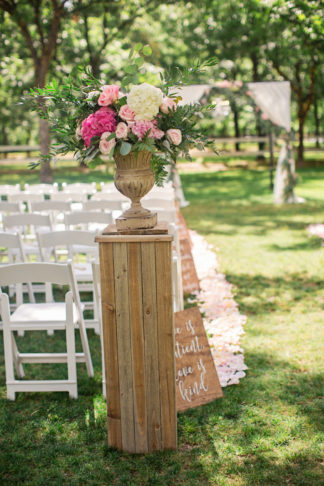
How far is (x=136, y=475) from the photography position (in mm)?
2926

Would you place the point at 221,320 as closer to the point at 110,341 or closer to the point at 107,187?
the point at 110,341

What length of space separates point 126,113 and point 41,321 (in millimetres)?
1748

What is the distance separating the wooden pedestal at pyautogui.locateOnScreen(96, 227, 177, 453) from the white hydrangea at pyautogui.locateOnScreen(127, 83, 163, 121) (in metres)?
0.66

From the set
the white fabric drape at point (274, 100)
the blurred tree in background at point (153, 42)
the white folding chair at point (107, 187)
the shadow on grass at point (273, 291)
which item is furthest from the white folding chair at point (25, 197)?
the blurred tree in background at point (153, 42)

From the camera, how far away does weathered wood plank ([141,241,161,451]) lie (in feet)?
9.67

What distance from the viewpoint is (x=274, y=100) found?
1292 centimetres

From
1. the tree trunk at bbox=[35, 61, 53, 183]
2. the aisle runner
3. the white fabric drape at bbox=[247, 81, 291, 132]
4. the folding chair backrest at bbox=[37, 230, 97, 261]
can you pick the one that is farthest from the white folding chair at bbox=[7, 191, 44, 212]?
the white fabric drape at bbox=[247, 81, 291, 132]

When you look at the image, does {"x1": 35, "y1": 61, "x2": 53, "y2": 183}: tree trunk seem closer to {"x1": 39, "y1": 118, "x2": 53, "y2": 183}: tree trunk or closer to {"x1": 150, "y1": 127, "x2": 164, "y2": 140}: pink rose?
{"x1": 39, "y1": 118, "x2": 53, "y2": 183}: tree trunk

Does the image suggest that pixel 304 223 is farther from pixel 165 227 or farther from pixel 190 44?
pixel 190 44

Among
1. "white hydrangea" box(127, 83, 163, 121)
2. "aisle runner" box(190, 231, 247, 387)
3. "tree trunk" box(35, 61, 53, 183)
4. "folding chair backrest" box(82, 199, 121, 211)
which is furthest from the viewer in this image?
"tree trunk" box(35, 61, 53, 183)

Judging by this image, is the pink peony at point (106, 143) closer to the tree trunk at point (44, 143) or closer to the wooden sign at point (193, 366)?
the wooden sign at point (193, 366)

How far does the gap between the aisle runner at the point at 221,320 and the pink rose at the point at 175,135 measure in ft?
6.47

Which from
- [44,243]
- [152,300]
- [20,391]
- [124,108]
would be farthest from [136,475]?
[44,243]

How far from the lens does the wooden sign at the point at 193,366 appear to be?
369cm
